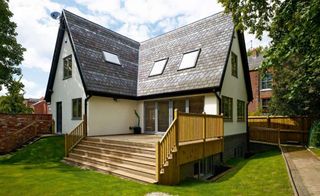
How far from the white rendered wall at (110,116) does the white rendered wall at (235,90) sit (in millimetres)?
6421

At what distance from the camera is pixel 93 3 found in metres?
14.4

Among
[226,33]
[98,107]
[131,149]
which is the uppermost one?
[226,33]

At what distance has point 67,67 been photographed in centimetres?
1655

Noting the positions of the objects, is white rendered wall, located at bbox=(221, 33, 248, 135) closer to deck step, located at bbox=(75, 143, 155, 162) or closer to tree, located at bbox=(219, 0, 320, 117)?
tree, located at bbox=(219, 0, 320, 117)

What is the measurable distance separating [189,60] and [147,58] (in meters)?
4.70

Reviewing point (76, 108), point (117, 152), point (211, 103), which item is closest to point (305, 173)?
point (211, 103)

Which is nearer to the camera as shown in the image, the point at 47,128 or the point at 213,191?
the point at 213,191

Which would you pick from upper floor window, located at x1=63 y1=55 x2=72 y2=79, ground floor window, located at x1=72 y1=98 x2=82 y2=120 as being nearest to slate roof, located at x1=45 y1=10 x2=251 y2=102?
upper floor window, located at x1=63 y1=55 x2=72 y2=79

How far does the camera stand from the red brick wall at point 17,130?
45.9ft

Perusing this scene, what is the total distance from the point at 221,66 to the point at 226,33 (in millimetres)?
2868

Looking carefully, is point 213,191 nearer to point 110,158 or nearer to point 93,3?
point 110,158

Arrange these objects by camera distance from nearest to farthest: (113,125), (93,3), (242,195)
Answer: (242,195)
(93,3)
(113,125)

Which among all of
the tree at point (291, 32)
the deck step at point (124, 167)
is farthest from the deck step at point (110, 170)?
the tree at point (291, 32)

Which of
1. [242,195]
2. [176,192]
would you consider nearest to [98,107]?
[176,192]
